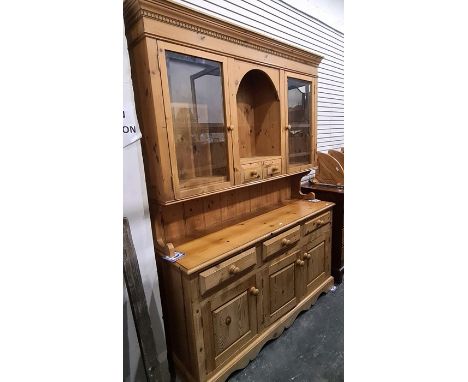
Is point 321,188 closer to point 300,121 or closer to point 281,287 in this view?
point 300,121

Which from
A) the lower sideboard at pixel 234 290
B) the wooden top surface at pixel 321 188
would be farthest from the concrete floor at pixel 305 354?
the wooden top surface at pixel 321 188

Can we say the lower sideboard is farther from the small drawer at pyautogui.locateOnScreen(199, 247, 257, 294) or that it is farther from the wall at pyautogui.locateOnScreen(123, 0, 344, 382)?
the wall at pyautogui.locateOnScreen(123, 0, 344, 382)

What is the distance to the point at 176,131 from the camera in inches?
56.1

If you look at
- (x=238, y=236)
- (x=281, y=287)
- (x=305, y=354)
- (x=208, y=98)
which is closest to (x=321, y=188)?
(x=281, y=287)

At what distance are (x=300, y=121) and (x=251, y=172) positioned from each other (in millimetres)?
753

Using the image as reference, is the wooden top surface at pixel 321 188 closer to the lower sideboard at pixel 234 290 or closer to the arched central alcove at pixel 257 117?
the lower sideboard at pixel 234 290

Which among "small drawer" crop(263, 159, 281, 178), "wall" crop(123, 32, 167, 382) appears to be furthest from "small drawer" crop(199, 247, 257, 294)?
"small drawer" crop(263, 159, 281, 178)

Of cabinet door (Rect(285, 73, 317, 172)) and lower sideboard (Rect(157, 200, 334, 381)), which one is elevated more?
cabinet door (Rect(285, 73, 317, 172))

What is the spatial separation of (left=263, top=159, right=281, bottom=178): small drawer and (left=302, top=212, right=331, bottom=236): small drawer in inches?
18.5

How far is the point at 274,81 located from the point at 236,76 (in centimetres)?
39

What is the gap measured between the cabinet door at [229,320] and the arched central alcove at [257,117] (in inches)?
40.2

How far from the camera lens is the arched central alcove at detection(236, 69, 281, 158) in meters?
1.96

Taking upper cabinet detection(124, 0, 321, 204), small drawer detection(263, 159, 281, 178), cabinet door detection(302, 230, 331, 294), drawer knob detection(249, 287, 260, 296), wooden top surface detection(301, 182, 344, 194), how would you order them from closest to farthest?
upper cabinet detection(124, 0, 321, 204) → drawer knob detection(249, 287, 260, 296) → small drawer detection(263, 159, 281, 178) → cabinet door detection(302, 230, 331, 294) → wooden top surface detection(301, 182, 344, 194)
